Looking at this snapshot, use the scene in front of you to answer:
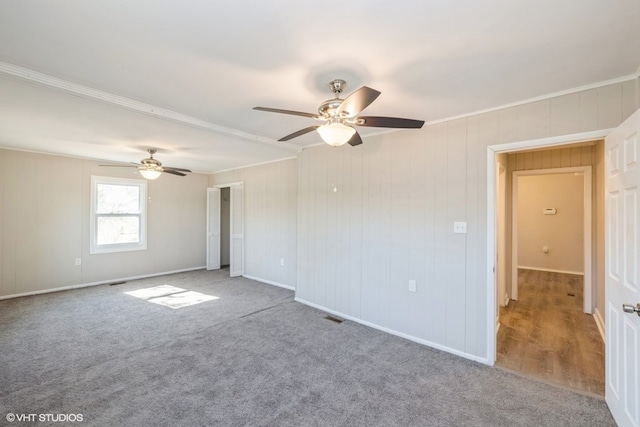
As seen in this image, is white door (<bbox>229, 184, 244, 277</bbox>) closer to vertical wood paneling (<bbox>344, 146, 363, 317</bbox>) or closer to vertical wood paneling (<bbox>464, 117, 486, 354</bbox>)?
vertical wood paneling (<bbox>344, 146, 363, 317</bbox>)

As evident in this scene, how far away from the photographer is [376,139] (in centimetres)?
354

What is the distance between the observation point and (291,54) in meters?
1.81

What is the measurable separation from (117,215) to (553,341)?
24.5ft

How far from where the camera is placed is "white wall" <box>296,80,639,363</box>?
8.29 feet

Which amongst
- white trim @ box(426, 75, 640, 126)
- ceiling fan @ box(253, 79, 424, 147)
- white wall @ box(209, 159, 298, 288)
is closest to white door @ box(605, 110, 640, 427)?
white trim @ box(426, 75, 640, 126)

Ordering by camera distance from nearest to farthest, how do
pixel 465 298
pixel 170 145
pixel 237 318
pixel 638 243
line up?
pixel 638 243 → pixel 465 298 → pixel 237 318 → pixel 170 145

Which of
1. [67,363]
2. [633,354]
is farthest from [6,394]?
[633,354]

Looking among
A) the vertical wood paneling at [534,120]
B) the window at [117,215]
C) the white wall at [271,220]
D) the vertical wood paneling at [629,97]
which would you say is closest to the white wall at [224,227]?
the white wall at [271,220]

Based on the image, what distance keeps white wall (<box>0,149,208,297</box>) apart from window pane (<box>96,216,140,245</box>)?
230 mm

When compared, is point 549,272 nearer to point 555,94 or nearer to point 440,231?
point 440,231

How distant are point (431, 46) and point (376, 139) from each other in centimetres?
182

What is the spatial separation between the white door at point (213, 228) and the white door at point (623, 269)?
6910 millimetres

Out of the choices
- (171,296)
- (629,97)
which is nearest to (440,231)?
(629,97)

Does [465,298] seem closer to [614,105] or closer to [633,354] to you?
[633,354]
